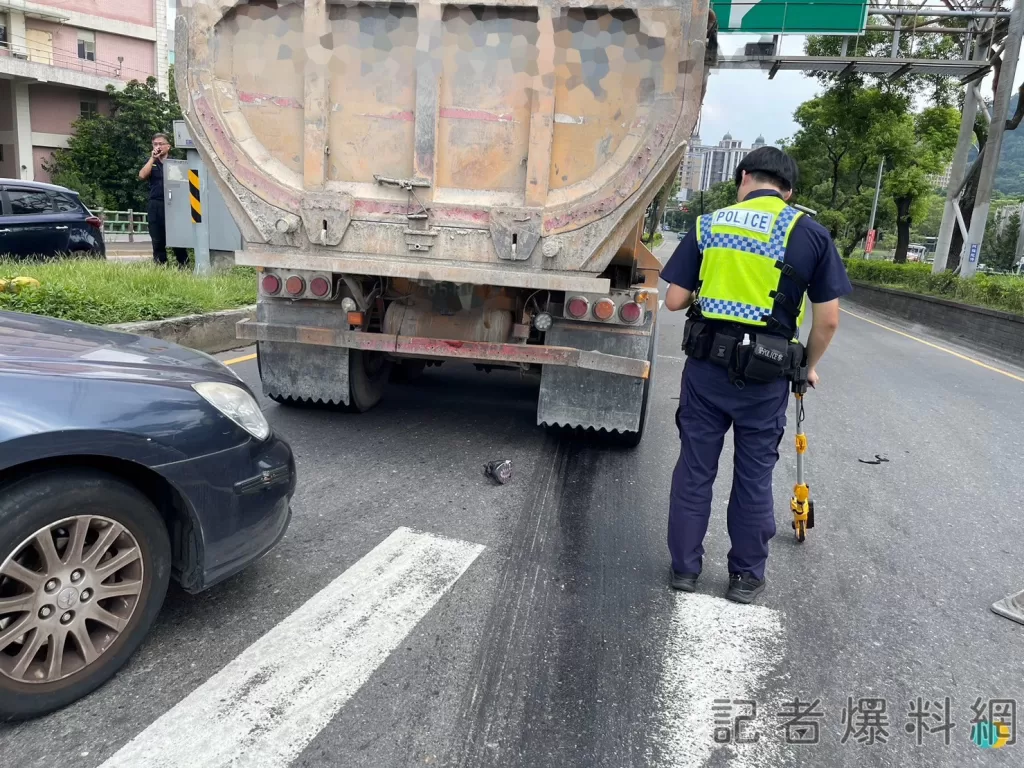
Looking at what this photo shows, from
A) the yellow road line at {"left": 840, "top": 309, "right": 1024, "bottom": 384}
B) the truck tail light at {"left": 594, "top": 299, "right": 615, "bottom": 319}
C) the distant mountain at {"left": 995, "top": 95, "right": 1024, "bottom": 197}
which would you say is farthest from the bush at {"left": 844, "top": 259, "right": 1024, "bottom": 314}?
the distant mountain at {"left": 995, "top": 95, "right": 1024, "bottom": 197}

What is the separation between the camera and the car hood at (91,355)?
2383mm

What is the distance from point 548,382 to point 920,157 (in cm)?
2887

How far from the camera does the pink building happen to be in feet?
113

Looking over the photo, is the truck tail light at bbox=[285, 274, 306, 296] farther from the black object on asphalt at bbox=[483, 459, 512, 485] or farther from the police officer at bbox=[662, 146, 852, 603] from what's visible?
the police officer at bbox=[662, 146, 852, 603]

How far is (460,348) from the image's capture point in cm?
471

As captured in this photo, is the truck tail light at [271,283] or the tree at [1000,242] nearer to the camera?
the truck tail light at [271,283]

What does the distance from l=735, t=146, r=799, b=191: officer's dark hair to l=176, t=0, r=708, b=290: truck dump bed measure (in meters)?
0.97

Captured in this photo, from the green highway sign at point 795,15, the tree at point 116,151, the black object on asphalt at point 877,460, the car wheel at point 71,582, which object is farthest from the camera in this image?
the tree at point 116,151

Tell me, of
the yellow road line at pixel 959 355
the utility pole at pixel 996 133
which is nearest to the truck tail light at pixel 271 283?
the yellow road line at pixel 959 355

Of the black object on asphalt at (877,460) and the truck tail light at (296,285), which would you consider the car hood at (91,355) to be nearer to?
the truck tail light at (296,285)

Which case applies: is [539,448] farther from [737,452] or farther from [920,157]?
[920,157]

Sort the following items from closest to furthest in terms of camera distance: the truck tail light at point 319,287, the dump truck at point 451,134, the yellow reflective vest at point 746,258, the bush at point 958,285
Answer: the yellow reflective vest at point 746,258 < the dump truck at point 451,134 < the truck tail light at point 319,287 < the bush at point 958,285

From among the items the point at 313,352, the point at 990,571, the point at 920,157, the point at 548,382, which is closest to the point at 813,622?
the point at 990,571

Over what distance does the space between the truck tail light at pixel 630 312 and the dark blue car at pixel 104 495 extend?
2576 millimetres
